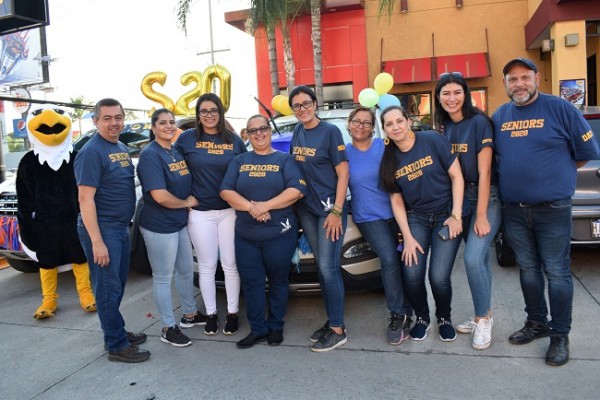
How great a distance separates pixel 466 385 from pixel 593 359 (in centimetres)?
91

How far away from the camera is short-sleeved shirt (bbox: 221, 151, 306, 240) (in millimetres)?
3549

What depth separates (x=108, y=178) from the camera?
11.2 ft

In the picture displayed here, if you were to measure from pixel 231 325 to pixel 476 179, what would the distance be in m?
2.14

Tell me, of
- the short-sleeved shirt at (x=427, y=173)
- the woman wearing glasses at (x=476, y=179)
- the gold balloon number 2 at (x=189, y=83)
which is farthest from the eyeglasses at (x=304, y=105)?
the gold balloon number 2 at (x=189, y=83)

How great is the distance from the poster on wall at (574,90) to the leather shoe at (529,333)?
10250 mm

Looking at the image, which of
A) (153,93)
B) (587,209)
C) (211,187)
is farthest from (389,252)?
(153,93)

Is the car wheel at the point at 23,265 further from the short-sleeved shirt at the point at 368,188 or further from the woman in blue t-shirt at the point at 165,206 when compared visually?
the short-sleeved shirt at the point at 368,188

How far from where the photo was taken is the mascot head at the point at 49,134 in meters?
4.48

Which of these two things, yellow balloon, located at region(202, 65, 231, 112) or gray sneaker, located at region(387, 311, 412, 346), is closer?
gray sneaker, located at region(387, 311, 412, 346)

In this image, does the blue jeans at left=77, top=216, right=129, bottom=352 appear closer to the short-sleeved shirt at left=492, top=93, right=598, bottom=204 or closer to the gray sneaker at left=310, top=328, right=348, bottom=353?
the gray sneaker at left=310, top=328, right=348, bottom=353

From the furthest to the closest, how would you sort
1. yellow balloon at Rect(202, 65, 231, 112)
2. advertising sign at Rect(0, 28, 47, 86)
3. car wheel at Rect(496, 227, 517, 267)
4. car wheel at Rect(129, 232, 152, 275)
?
advertising sign at Rect(0, 28, 47, 86), yellow balloon at Rect(202, 65, 231, 112), car wheel at Rect(129, 232, 152, 275), car wheel at Rect(496, 227, 517, 267)

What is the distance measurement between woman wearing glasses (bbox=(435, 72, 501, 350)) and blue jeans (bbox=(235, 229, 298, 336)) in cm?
127

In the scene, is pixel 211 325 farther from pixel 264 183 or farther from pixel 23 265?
pixel 23 265

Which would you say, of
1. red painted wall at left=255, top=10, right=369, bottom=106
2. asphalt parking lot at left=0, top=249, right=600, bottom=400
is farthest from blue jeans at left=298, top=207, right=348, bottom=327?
red painted wall at left=255, top=10, right=369, bottom=106
